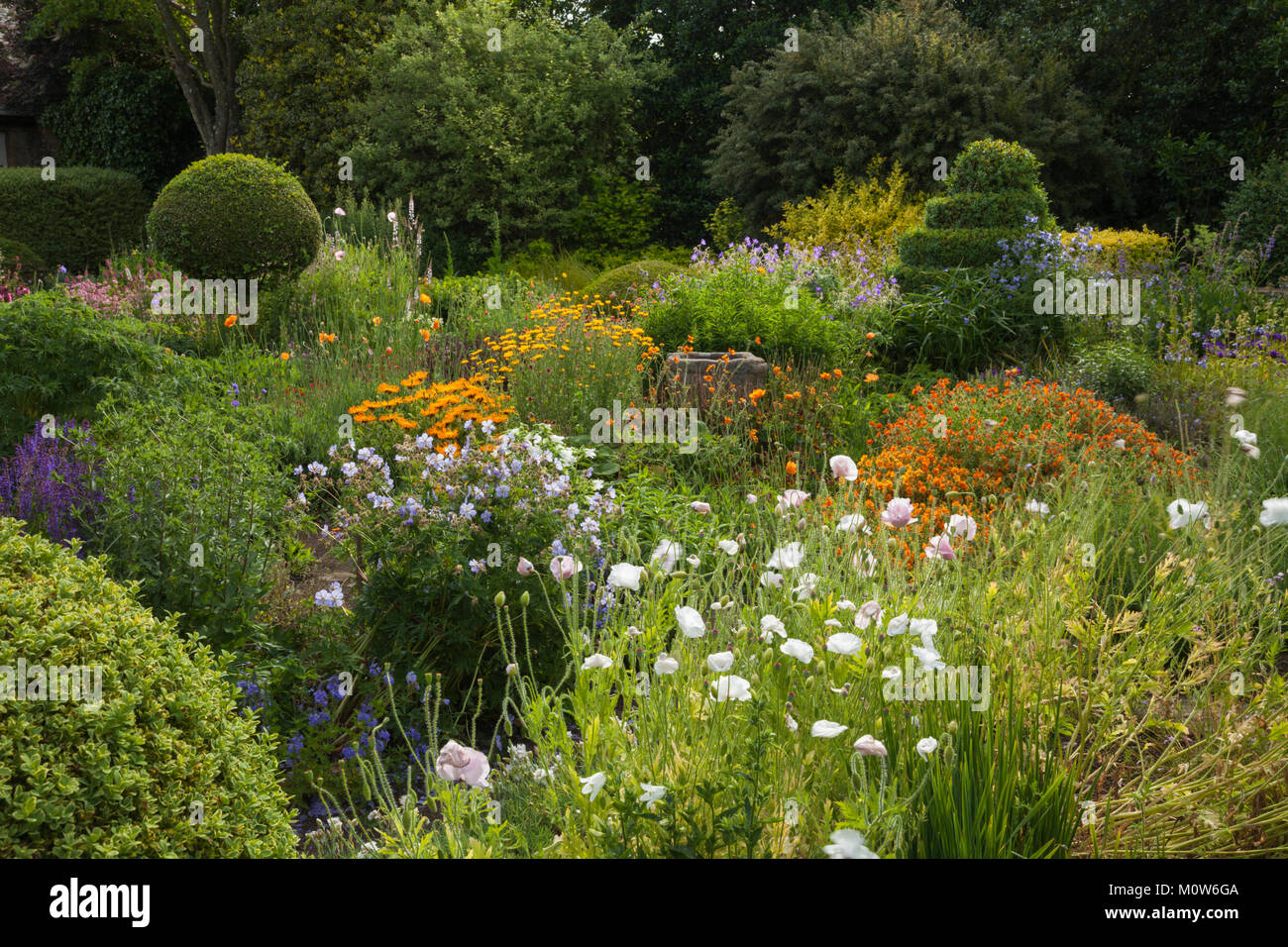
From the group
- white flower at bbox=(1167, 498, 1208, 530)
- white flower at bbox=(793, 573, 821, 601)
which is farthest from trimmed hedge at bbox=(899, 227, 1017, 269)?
white flower at bbox=(793, 573, 821, 601)

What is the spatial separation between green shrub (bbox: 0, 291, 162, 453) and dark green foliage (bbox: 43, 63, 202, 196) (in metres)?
16.9

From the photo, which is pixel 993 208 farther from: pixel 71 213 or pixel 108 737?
pixel 71 213

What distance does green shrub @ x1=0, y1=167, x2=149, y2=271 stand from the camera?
52.2 feet

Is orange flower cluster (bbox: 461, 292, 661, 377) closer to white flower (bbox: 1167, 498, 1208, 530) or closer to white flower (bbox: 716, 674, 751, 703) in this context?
white flower (bbox: 1167, 498, 1208, 530)

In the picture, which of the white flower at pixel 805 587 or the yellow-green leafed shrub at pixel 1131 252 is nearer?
the white flower at pixel 805 587

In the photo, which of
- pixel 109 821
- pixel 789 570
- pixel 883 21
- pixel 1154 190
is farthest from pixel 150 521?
pixel 1154 190

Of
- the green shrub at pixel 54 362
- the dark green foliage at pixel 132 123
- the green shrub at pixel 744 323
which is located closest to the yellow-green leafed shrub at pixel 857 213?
the green shrub at pixel 744 323

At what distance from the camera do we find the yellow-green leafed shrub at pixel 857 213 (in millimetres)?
12195

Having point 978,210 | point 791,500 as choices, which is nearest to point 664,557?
point 791,500

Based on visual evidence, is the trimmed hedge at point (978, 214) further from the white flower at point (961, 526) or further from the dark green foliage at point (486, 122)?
the dark green foliage at point (486, 122)

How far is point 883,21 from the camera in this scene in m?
14.3

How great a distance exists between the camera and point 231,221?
370 inches

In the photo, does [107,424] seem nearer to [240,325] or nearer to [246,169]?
[240,325]

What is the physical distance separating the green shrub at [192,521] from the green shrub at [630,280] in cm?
618
